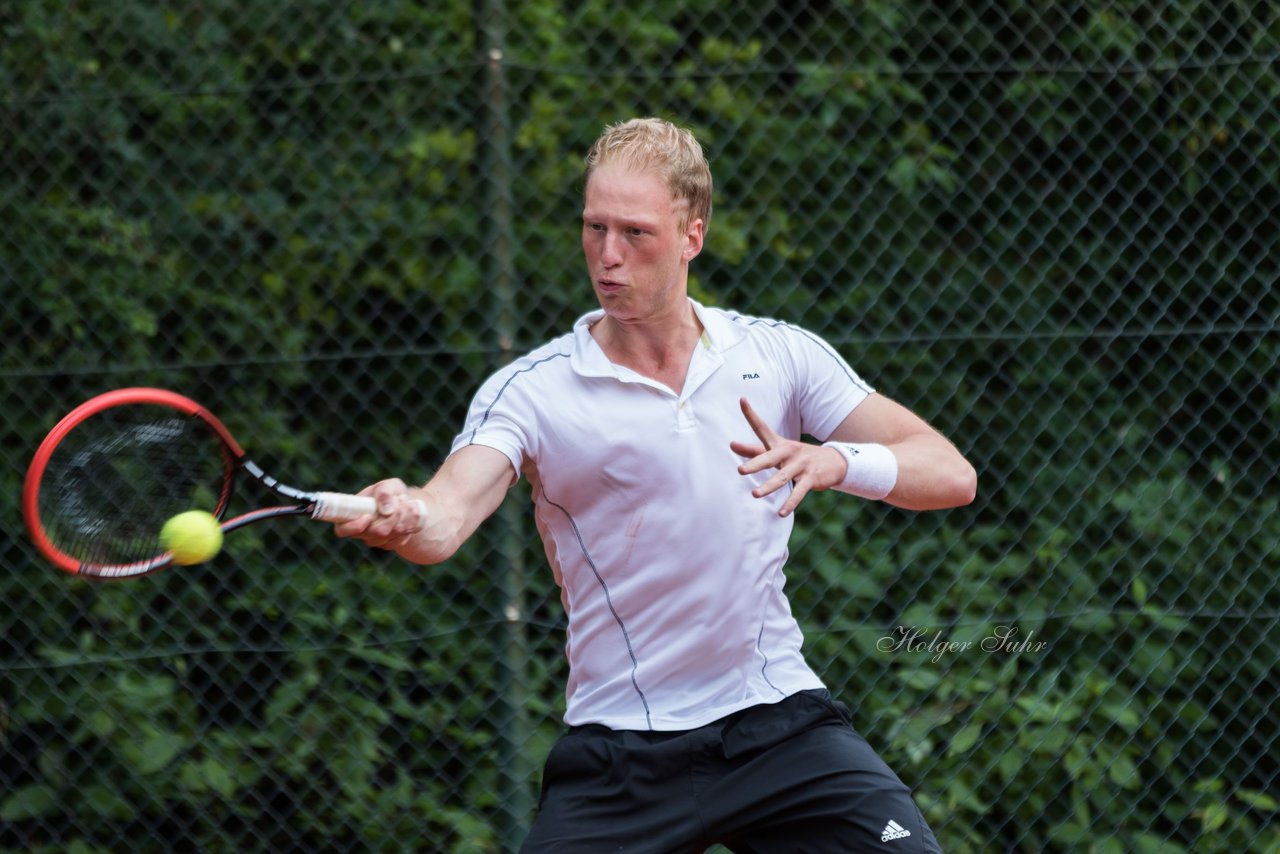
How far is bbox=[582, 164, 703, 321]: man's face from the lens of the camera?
A: 2.73m

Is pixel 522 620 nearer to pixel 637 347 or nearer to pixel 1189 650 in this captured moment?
pixel 637 347

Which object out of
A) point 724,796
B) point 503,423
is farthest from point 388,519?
point 724,796

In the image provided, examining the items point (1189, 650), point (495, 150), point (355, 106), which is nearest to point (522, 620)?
point (495, 150)

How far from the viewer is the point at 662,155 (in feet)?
9.16

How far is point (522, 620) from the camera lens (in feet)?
13.2

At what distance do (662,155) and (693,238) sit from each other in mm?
185

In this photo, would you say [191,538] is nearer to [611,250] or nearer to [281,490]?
[281,490]

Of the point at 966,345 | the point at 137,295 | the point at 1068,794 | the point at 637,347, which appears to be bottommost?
the point at 137,295

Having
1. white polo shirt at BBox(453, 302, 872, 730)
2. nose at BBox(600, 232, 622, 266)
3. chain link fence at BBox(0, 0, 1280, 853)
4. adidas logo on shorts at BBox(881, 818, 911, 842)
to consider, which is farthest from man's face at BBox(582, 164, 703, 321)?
chain link fence at BBox(0, 0, 1280, 853)

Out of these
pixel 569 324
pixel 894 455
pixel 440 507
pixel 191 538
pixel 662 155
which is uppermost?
pixel 662 155

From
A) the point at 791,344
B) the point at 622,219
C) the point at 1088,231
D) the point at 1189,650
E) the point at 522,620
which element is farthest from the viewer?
the point at 1088,231

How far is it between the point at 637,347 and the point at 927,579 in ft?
5.88

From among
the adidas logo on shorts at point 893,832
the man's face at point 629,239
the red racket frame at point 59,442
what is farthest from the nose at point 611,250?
the adidas logo on shorts at point 893,832

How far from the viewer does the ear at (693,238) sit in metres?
2.87
